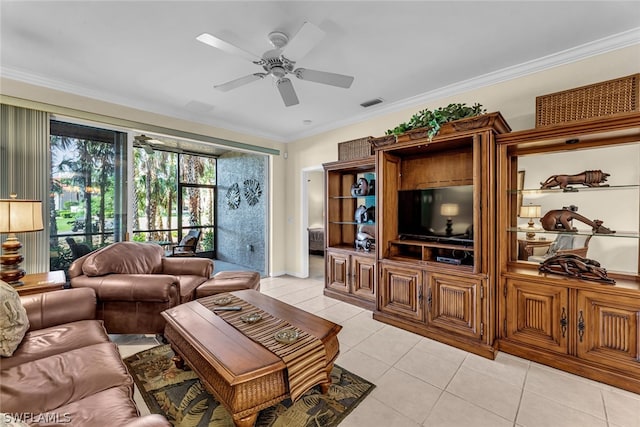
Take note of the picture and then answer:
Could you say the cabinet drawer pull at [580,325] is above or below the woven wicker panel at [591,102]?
below

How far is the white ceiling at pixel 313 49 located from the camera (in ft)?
6.54

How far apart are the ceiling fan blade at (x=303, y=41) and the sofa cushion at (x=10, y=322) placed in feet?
8.08

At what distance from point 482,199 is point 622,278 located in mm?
1231

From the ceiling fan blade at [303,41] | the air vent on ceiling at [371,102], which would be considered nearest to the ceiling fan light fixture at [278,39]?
the ceiling fan blade at [303,41]

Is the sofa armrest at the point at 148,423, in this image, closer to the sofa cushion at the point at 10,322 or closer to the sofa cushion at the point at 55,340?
the sofa cushion at the point at 55,340

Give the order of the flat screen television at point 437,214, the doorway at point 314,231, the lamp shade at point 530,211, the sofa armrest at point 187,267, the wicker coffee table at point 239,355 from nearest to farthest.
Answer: the wicker coffee table at point 239,355
the lamp shade at point 530,211
the flat screen television at point 437,214
the sofa armrest at point 187,267
the doorway at point 314,231

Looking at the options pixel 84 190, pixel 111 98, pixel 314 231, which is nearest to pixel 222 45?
pixel 111 98

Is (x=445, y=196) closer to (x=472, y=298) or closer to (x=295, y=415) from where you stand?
(x=472, y=298)

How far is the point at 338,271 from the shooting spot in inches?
161

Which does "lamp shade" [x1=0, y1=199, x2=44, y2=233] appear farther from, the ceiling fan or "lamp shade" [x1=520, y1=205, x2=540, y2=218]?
"lamp shade" [x1=520, y1=205, x2=540, y2=218]

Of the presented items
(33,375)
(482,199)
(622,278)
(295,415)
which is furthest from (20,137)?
(622,278)

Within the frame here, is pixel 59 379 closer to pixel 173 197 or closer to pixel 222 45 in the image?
pixel 222 45

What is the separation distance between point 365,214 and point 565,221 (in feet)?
7.21

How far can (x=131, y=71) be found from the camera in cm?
287
